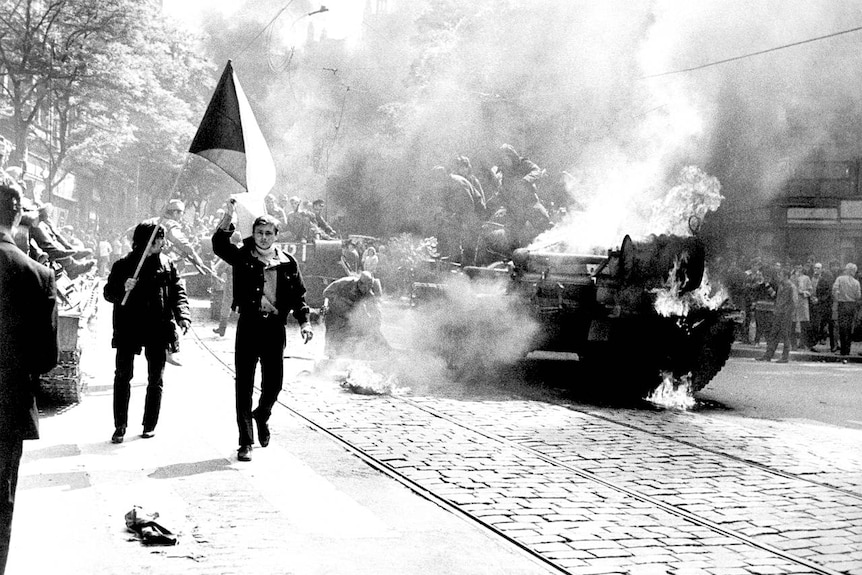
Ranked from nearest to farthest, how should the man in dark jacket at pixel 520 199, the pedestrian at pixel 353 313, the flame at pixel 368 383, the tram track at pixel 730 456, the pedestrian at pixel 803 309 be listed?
the tram track at pixel 730 456
the flame at pixel 368 383
the pedestrian at pixel 353 313
the man in dark jacket at pixel 520 199
the pedestrian at pixel 803 309

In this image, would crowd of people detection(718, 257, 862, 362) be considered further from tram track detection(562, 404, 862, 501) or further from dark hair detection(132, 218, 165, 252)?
dark hair detection(132, 218, 165, 252)

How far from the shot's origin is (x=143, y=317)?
7.84 m

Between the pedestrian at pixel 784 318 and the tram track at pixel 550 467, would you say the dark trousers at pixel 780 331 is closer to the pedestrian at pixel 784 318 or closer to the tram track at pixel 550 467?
the pedestrian at pixel 784 318

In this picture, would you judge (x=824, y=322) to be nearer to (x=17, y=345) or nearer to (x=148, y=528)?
(x=148, y=528)

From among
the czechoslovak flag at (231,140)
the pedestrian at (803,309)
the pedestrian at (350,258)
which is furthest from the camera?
the pedestrian at (350,258)

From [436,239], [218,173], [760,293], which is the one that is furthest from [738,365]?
[218,173]

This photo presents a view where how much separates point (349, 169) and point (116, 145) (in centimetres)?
1107

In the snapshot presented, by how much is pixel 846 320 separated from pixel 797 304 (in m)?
1.78

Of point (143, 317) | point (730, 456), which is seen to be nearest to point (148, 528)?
point (143, 317)

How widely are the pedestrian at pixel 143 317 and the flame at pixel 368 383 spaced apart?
10.3ft

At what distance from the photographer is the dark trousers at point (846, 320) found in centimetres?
1950

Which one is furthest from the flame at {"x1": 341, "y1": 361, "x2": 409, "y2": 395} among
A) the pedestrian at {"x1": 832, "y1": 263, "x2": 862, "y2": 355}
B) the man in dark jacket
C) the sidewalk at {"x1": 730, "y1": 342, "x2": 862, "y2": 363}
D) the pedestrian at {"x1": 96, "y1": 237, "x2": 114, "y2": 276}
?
the pedestrian at {"x1": 96, "y1": 237, "x2": 114, "y2": 276}

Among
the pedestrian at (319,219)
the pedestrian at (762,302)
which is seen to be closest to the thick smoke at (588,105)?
the pedestrian at (762,302)

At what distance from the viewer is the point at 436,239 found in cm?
2523
